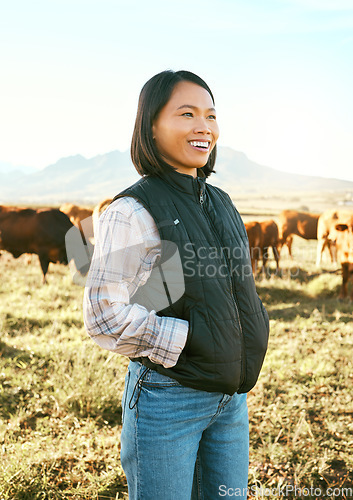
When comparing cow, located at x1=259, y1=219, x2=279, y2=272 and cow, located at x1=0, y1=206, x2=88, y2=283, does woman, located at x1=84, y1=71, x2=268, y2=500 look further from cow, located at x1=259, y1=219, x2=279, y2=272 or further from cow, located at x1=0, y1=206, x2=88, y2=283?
cow, located at x1=259, y1=219, x2=279, y2=272

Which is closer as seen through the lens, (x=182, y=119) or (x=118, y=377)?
(x=182, y=119)

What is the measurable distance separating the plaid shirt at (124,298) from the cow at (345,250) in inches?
286

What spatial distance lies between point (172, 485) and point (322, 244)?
460 inches

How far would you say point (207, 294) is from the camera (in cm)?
136

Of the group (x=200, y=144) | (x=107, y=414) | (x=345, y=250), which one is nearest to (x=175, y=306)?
(x=200, y=144)

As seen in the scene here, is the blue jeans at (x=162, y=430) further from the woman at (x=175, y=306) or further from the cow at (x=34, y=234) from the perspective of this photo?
the cow at (x=34, y=234)

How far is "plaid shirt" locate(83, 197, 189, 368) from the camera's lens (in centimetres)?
132

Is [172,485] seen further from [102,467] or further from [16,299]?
[16,299]

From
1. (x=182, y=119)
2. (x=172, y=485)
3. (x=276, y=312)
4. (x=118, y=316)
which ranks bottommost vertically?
(x=276, y=312)

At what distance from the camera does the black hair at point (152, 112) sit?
1515 millimetres

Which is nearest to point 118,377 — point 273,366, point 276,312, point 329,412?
point 273,366

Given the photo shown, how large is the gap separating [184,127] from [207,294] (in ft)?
2.08

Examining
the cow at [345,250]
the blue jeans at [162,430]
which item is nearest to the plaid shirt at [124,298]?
the blue jeans at [162,430]

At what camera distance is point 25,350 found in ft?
16.0
